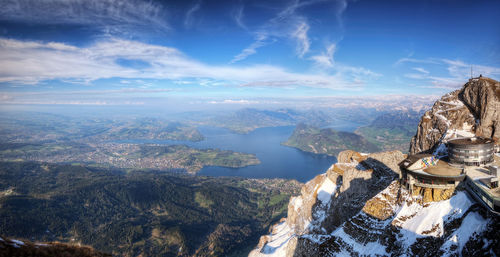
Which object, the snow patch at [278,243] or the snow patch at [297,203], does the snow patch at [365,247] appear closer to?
the snow patch at [278,243]

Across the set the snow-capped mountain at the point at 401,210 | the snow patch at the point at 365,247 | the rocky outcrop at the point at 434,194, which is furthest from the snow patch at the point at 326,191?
the rocky outcrop at the point at 434,194

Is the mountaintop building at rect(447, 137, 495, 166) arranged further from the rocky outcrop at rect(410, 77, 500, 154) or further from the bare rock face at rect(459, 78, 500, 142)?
the bare rock face at rect(459, 78, 500, 142)

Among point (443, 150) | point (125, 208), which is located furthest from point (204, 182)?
point (443, 150)

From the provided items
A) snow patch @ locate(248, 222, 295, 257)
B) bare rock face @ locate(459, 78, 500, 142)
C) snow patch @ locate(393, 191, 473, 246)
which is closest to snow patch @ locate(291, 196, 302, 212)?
snow patch @ locate(248, 222, 295, 257)

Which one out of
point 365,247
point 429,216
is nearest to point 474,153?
point 429,216

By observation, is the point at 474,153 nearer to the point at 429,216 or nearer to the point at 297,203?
the point at 429,216
